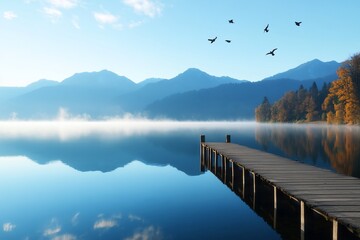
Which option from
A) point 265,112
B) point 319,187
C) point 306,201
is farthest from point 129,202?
point 265,112

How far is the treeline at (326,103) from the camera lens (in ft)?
306

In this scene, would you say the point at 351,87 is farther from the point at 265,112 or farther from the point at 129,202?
the point at 265,112

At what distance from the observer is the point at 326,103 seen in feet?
394

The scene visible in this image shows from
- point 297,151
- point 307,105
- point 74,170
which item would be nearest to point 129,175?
point 74,170

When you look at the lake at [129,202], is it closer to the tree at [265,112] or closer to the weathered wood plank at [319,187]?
the weathered wood plank at [319,187]

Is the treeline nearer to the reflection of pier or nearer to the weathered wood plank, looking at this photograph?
the reflection of pier

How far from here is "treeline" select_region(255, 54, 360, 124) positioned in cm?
9325

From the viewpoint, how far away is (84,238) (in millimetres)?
15969

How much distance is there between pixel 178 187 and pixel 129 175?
30.6 ft

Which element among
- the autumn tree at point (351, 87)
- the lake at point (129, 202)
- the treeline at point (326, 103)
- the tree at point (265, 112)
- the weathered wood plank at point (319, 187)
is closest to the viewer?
the weathered wood plank at point (319, 187)

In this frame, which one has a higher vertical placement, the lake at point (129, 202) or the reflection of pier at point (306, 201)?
the reflection of pier at point (306, 201)

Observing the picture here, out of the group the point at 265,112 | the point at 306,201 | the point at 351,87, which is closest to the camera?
the point at 306,201

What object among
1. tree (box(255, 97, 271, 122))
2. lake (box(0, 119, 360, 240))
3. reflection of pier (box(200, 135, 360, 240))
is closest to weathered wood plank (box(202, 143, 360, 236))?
reflection of pier (box(200, 135, 360, 240))

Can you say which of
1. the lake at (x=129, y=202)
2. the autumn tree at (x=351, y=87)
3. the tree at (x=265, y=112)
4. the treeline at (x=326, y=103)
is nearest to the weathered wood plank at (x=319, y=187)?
the lake at (x=129, y=202)
